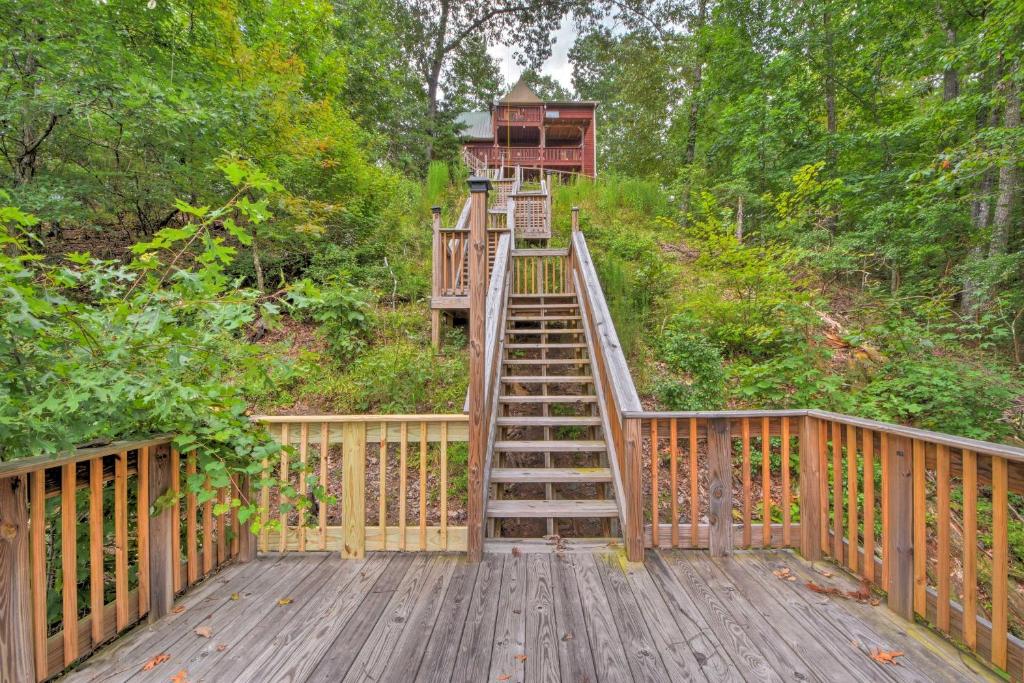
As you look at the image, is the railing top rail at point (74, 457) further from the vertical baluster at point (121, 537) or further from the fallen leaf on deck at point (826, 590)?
the fallen leaf on deck at point (826, 590)

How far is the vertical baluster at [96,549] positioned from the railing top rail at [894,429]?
2465 millimetres

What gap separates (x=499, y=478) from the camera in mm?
2758

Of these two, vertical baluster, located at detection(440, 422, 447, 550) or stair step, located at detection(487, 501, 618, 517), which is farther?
stair step, located at detection(487, 501, 618, 517)

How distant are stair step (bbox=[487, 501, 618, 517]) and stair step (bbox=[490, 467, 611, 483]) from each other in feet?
0.47

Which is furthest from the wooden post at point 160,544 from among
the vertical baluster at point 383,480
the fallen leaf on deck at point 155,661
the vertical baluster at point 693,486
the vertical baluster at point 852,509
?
the vertical baluster at point 852,509

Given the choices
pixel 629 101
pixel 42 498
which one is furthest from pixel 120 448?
pixel 629 101

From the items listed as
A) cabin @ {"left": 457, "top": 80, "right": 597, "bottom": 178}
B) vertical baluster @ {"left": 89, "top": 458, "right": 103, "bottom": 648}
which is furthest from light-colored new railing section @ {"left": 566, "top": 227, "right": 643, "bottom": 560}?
cabin @ {"left": 457, "top": 80, "right": 597, "bottom": 178}

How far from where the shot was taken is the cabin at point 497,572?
4.87 feet

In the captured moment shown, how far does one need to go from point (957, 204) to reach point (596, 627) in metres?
7.54

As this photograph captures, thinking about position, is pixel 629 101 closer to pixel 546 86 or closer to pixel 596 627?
pixel 546 86

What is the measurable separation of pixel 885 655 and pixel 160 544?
124 inches

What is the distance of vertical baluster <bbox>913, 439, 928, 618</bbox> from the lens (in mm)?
1686

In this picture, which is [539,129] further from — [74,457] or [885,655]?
[885,655]

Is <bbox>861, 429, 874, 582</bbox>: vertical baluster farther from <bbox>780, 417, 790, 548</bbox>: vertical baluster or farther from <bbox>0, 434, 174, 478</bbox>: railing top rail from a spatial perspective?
<bbox>0, 434, 174, 478</bbox>: railing top rail
